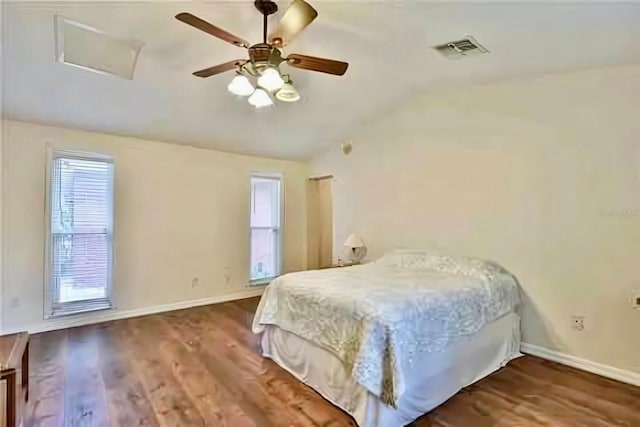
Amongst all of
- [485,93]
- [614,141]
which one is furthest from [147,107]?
[614,141]

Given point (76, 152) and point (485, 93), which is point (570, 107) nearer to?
point (485, 93)

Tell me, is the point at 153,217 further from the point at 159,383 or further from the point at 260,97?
the point at 260,97

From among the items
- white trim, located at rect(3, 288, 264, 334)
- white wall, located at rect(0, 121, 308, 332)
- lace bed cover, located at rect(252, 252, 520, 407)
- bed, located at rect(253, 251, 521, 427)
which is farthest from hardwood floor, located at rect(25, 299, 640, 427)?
white wall, located at rect(0, 121, 308, 332)

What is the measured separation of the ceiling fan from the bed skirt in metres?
1.97

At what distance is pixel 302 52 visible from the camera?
314cm

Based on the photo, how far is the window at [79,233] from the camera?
3.90 meters

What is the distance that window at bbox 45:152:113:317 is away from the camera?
3.90 m

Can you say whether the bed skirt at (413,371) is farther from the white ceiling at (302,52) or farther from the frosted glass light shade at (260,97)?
the white ceiling at (302,52)

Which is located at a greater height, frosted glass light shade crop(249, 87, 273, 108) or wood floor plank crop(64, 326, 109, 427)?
frosted glass light shade crop(249, 87, 273, 108)

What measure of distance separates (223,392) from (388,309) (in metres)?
1.39

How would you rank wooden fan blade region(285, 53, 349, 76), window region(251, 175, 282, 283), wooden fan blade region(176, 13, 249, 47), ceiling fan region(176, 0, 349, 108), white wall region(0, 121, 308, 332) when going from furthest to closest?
window region(251, 175, 282, 283), white wall region(0, 121, 308, 332), wooden fan blade region(285, 53, 349, 76), ceiling fan region(176, 0, 349, 108), wooden fan blade region(176, 13, 249, 47)

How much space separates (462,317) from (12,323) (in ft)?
14.6

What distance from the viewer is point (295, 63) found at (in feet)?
8.11

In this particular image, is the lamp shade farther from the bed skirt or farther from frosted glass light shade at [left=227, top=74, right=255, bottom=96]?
frosted glass light shade at [left=227, top=74, right=255, bottom=96]
